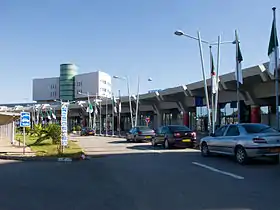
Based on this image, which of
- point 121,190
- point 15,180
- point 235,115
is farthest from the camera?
point 235,115

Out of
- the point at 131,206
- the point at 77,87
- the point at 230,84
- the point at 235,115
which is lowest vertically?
the point at 131,206

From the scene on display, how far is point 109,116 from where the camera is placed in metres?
92.2

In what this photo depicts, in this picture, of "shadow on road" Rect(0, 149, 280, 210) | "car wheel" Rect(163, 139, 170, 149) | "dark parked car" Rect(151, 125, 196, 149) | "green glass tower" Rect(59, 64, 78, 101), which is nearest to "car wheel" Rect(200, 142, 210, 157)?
"shadow on road" Rect(0, 149, 280, 210)

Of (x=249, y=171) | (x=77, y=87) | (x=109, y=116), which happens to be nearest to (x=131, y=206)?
(x=249, y=171)

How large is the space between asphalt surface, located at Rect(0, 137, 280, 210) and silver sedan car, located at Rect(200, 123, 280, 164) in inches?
20.4

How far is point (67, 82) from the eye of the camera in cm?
14912

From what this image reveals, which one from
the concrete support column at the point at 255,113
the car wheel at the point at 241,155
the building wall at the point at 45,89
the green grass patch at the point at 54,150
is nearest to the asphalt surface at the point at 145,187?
the car wheel at the point at 241,155

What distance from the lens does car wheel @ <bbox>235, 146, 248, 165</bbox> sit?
15203mm

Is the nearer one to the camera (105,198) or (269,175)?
(105,198)

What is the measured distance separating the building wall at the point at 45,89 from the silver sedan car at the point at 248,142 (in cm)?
14173

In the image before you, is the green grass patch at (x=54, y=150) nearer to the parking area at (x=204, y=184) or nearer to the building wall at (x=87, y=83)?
the parking area at (x=204, y=184)

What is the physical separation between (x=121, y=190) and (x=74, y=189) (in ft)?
4.09

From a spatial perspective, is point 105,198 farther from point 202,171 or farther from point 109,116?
point 109,116

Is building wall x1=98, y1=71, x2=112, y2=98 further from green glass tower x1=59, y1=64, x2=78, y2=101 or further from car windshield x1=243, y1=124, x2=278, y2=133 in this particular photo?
car windshield x1=243, y1=124, x2=278, y2=133
